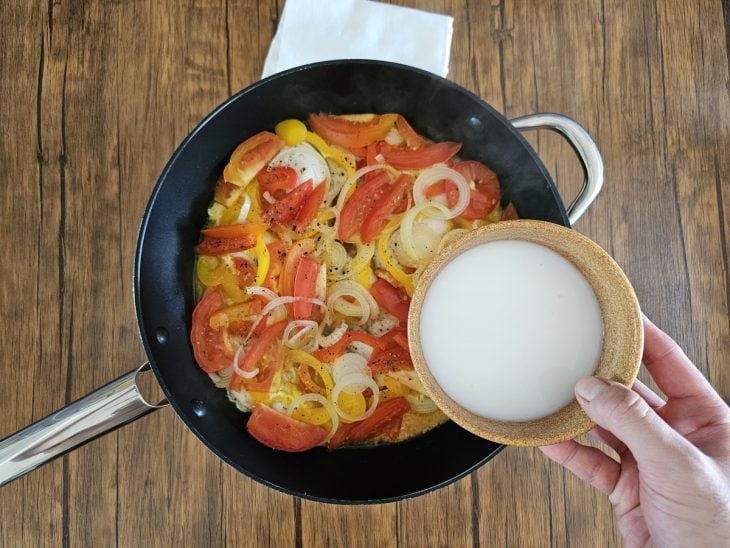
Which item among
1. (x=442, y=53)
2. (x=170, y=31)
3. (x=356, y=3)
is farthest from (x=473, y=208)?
(x=170, y=31)

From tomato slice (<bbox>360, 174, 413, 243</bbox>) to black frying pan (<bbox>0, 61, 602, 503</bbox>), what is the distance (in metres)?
0.17

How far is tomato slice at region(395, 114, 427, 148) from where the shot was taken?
4.80 ft

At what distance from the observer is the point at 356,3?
1579mm

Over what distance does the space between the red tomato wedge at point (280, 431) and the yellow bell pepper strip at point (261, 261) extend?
0.93 feet

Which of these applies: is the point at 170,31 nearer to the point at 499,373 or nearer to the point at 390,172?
the point at 390,172

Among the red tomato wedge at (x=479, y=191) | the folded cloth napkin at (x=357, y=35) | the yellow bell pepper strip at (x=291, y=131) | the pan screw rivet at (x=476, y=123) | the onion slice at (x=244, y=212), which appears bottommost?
Result: the onion slice at (x=244, y=212)

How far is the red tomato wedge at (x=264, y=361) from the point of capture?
4.50ft

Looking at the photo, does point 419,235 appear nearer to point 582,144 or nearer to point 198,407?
point 582,144

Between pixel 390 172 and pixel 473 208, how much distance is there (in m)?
0.21

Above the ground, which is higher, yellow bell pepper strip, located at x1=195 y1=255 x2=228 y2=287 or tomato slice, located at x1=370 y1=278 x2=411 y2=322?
yellow bell pepper strip, located at x1=195 y1=255 x2=228 y2=287

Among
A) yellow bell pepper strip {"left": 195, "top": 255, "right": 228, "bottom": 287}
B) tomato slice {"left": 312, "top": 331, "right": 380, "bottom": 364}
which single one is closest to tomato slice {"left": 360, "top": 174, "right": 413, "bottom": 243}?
tomato slice {"left": 312, "top": 331, "right": 380, "bottom": 364}

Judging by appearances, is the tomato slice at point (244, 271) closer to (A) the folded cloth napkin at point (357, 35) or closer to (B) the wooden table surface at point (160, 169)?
(B) the wooden table surface at point (160, 169)

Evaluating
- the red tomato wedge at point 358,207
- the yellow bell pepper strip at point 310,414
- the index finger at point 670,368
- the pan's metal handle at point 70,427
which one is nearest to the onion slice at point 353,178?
the red tomato wedge at point 358,207

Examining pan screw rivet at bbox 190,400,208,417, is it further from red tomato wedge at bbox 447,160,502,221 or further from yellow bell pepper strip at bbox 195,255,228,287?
red tomato wedge at bbox 447,160,502,221
